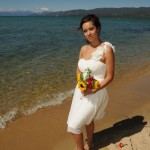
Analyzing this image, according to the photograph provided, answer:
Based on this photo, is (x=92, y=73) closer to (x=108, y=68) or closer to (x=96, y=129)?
(x=108, y=68)

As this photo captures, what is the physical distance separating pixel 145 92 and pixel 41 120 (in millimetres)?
3539

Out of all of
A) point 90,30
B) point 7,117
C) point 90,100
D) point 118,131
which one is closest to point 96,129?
point 118,131

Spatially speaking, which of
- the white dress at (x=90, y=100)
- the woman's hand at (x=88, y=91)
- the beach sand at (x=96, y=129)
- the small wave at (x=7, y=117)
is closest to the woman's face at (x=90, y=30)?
the white dress at (x=90, y=100)

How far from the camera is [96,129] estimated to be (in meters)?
5.84

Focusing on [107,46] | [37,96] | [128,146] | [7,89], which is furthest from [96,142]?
[7,89]

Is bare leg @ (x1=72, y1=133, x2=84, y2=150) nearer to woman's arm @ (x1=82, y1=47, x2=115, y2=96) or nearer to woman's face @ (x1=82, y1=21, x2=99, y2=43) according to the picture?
woman's arm @ (x1=82, y1=47, x2=115, y2=96)

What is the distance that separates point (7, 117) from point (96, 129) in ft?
7.62

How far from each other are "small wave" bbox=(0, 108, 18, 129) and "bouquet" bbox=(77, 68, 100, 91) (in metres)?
2.84

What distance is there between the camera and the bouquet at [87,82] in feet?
13.7

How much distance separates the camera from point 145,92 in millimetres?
8383

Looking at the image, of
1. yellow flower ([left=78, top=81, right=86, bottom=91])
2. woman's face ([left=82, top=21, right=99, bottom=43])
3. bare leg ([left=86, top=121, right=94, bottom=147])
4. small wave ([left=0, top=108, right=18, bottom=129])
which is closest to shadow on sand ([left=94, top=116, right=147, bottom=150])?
bare leg ([left=86, top=121, right=94, bottom=147])

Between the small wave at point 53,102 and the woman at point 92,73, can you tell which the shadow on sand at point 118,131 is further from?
the small wave at point 53,102

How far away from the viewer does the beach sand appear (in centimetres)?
518

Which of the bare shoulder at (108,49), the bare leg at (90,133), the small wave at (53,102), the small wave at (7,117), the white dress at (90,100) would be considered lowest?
the small wave at (53,102)
